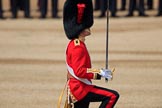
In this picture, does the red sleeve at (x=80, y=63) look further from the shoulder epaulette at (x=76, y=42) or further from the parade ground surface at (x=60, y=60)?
the parade ground surface at (x=60, y=60)

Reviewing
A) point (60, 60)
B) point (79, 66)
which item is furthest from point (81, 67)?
point (60, 60)

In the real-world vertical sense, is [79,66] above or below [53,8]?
above

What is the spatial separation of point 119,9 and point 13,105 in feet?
43.4

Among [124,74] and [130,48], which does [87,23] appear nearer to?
[124,74]

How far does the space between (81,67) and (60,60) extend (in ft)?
21.0

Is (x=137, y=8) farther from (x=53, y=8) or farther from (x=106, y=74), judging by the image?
(x=106, y=74)

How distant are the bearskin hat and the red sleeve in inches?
8.6

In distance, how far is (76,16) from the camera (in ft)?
19.7

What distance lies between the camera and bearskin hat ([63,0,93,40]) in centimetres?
599

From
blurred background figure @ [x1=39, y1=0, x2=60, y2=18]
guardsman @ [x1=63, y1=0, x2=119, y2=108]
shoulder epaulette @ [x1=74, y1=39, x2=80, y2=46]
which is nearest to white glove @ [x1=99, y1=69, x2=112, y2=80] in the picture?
guardsman @ [x1=63, y1=0, x2=119, y2=108]

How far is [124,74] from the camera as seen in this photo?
1073 cm

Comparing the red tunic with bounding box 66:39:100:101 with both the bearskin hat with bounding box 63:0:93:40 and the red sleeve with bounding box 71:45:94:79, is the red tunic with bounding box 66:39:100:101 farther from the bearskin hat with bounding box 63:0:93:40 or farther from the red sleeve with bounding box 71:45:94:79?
the bearskin hat with bounding box 63:0:93:40

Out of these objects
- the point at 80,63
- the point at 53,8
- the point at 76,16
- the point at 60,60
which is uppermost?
the point at 76,16

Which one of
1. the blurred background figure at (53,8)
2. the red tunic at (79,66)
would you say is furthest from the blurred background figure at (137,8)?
the red tunic at (79,66)
